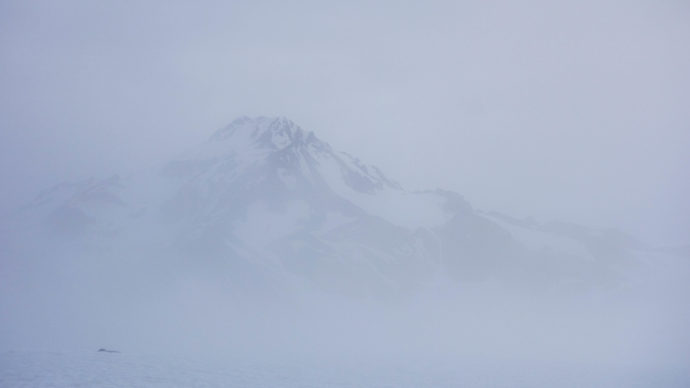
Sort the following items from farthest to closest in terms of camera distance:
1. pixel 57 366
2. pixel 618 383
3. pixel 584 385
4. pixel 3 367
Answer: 1. pixel 618 383
2. pixel 584 385
3. pixel 57 366
4. pixel 3 367

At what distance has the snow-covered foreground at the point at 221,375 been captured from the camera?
276 ft

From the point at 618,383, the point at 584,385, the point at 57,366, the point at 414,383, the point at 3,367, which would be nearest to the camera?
the point at 3,367

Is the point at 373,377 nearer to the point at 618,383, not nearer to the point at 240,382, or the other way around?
the point at 240,382

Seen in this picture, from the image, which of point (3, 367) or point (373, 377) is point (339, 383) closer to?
point (373, 377)

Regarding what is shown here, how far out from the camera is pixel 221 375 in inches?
3989

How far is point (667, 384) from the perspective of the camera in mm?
135000

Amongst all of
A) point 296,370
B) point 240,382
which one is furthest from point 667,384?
point 240,382

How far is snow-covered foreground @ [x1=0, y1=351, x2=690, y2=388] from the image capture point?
84.2 meters

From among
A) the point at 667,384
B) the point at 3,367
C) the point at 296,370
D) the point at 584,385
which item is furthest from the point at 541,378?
the point at 3,367

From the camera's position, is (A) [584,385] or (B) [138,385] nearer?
(B) [138,385]

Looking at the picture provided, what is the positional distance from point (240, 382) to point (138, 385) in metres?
15.6

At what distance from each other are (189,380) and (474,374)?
2530 inches

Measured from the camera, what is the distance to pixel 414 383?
10631 centimetres

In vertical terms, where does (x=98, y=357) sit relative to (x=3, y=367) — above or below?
above
